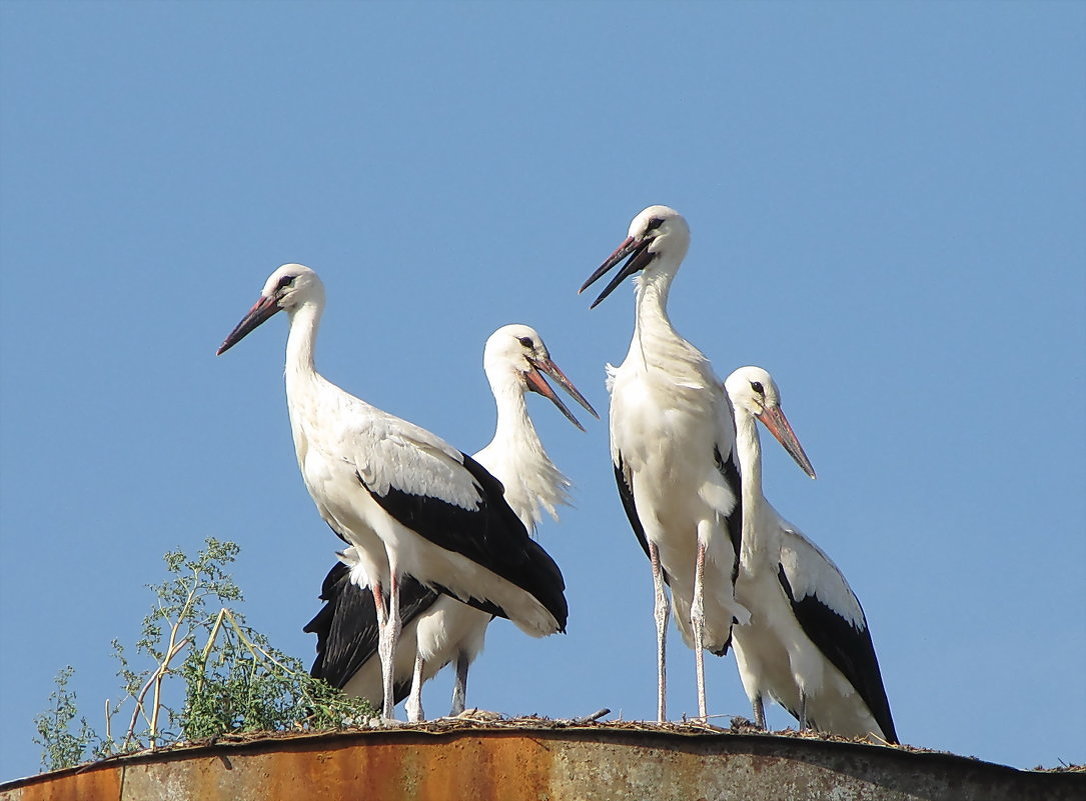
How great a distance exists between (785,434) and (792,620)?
1198 millimetres

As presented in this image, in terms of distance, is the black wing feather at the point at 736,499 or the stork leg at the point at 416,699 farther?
the stork leg at the point at 416,699

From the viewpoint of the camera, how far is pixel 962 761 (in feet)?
26.4

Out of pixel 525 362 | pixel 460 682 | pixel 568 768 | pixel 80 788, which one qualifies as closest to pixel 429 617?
pixel 460 682

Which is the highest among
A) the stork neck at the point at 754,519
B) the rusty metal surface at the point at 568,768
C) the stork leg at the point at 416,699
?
the stork neck at the point at 754,519

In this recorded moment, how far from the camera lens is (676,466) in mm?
10688

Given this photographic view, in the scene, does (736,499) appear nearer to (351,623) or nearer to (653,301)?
(653,301)

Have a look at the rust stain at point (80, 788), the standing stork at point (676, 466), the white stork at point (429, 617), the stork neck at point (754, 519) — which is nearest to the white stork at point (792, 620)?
the stork neck at point (754, 519)

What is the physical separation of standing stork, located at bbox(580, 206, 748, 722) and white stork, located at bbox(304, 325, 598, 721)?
1.24m

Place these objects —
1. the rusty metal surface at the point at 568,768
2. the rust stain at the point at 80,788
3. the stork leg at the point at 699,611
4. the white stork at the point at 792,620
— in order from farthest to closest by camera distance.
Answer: the white stork at the point at 792,620
the stork leg at the point at 699,611
the rust stain at the point at 80,788
the rusty metal surface at the point at 568,768

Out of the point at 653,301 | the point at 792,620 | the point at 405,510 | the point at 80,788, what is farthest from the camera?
the point at 792,620

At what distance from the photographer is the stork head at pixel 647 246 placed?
11398mm

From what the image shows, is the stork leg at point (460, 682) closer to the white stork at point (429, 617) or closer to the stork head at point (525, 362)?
the white stork at point (429, 617)

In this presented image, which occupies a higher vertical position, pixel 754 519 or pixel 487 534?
pixel 754 519

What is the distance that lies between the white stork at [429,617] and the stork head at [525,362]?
34cm
